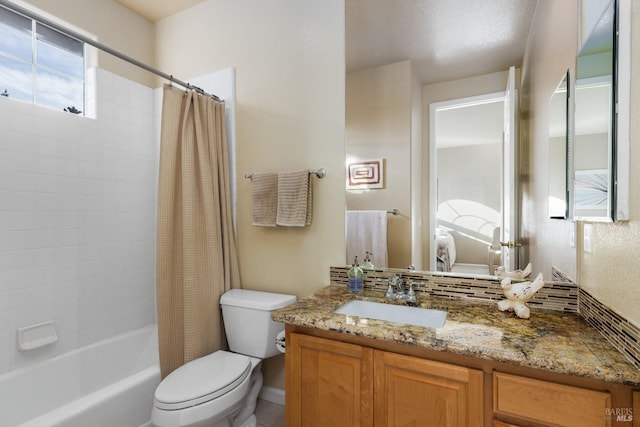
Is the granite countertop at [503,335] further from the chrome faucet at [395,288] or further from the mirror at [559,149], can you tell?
the mirror at [559,149]

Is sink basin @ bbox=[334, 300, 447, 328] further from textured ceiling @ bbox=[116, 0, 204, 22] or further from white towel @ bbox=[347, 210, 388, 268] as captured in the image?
textured ceiling @ bbox=[116, 0, 204, 22]

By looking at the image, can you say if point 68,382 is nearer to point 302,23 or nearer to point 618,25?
point 302,23

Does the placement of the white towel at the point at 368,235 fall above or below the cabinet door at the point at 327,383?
above

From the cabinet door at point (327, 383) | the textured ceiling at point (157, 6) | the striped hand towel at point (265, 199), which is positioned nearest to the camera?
the cabinet door at point (327, 383)

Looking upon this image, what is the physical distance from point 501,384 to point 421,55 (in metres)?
1.52

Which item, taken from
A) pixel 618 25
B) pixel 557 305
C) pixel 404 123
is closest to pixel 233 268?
pixel 404 123

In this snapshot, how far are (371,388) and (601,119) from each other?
3.91 ft

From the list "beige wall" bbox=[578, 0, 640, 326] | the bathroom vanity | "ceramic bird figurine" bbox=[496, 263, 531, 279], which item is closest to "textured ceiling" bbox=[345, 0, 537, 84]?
"beige wall" bbox=[578, 0, 640, 326]

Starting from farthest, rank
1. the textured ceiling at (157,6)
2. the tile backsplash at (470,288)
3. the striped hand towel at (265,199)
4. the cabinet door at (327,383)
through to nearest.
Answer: the textured ceiling at (157,6) → the striped hand towel at (265,199) → the tile backsplash at (470,288) → the cabinet door at (327,383)

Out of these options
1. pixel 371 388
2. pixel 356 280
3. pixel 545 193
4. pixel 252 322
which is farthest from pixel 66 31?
pixel 545 193

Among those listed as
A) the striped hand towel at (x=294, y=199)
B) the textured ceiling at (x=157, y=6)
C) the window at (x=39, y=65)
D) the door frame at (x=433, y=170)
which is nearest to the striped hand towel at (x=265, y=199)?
the striped hand towel at (x=294, y=199)

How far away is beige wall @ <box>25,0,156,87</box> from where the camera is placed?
203 centimetres

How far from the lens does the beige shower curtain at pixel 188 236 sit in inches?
69.8

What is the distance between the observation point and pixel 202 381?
1.46m
